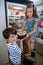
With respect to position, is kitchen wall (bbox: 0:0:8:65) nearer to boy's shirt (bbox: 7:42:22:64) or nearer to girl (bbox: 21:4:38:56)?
girl (bbox: 21:4:38:56)

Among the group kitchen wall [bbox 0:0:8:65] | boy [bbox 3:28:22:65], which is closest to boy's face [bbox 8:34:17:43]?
boy [bbox 3:28:22:65]

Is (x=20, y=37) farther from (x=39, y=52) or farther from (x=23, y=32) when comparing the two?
(x=39, y=52)

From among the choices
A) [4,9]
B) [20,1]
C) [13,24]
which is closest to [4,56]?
[13,24]

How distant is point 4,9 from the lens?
1.89 metres

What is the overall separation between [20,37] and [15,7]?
549 mm

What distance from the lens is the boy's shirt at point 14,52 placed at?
3.87ft

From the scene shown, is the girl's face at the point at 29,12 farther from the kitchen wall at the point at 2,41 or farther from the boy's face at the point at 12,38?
the kitchen wall at the point at 2,41

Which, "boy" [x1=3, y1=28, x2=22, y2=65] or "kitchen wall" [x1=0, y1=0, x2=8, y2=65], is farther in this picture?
"kitchen wall" [x1=0, y1=0, x2=8, y2=65]

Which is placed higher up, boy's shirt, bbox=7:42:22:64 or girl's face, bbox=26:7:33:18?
girl's face, bbox=26:7:33:18

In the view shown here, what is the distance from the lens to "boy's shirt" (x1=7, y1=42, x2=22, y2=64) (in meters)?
1.18

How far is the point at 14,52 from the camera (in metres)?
1.18

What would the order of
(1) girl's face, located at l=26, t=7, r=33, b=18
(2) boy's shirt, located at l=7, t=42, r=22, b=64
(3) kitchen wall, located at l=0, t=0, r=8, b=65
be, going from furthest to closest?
(3) kitchen wall, located at l=0, t=0, r=8, b=65 < (1) girl's face, located at l=26, t=7, r=33, b=18 < (2) boy's shirt, located at l=7, t=42, r=22, b=64

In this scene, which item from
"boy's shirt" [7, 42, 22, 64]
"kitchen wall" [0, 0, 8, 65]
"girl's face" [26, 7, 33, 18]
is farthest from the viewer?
"kitchen wall" [0, 0, 8, 65]

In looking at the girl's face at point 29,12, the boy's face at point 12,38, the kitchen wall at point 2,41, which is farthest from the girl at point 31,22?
the kitchen wall at point 2,41
